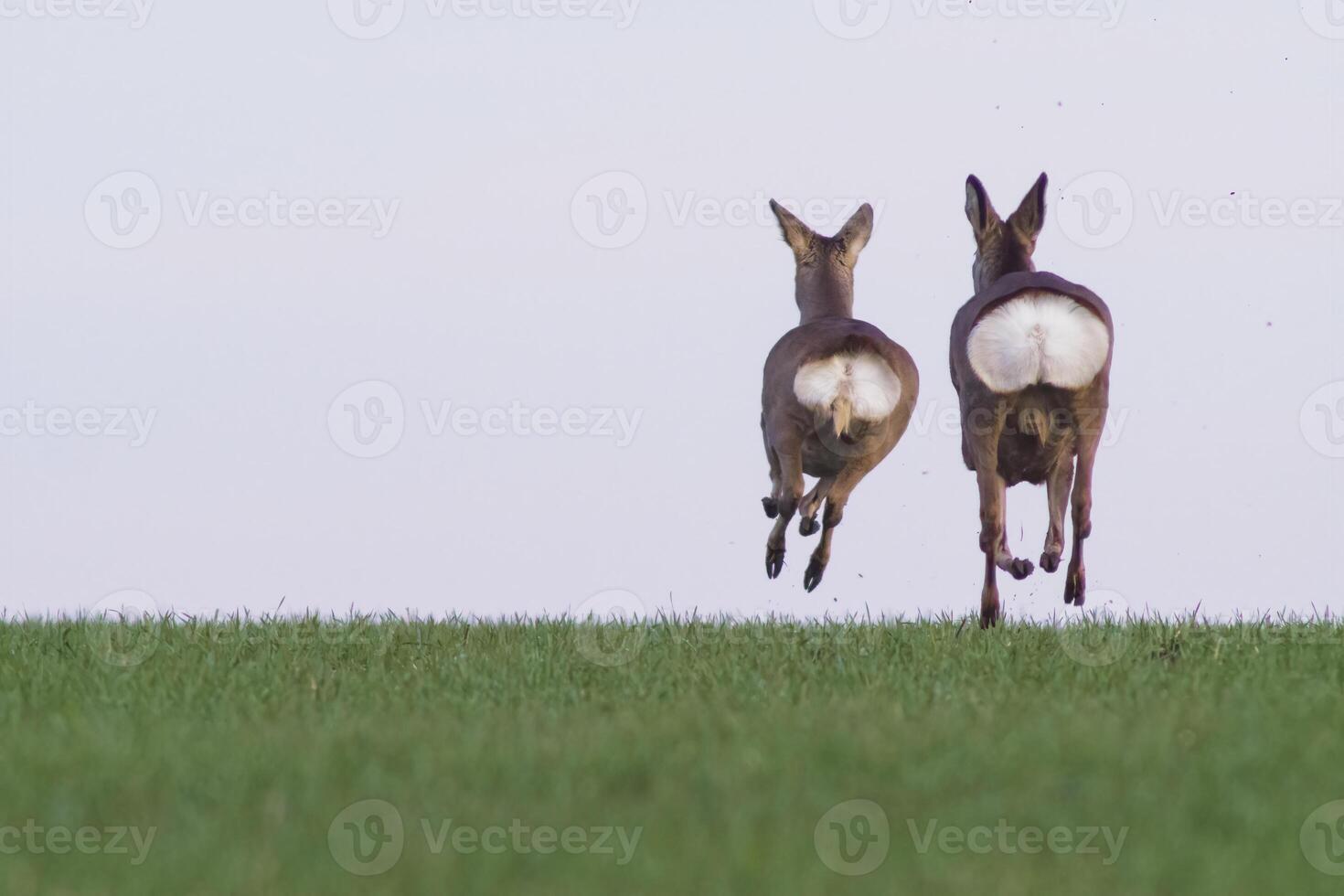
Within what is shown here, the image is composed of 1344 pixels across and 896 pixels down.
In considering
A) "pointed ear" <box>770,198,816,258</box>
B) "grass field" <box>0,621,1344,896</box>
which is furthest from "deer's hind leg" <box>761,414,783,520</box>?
"grass field" <box>0,621,1344,896</box>

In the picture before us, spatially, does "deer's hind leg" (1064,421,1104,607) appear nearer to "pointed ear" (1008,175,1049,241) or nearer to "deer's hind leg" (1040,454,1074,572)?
"deer's hind leg" (1040,454,1074,572)

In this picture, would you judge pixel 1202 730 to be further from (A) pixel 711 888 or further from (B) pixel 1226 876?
(A) pixel 711 888

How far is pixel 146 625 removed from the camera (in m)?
11.4

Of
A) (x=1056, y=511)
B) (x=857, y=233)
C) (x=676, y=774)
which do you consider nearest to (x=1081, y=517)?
(x=1056, y=511)

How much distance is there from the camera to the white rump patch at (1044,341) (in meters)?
11.3

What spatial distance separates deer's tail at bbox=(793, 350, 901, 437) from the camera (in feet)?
41.4

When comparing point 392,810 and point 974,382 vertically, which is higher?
point 974,382

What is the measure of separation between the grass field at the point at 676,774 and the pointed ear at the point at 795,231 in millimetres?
6035

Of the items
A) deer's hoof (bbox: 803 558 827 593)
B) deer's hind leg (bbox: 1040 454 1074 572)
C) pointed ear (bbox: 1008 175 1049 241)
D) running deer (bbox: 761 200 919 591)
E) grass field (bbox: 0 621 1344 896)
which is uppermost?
pointed ear (bbox: 1008 175 1049 241)

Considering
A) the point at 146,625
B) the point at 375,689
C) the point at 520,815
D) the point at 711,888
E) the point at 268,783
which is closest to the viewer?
the point at 711,888

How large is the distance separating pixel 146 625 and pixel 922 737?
654 centimetres

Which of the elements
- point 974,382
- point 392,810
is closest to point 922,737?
point 392,810

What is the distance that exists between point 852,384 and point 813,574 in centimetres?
175

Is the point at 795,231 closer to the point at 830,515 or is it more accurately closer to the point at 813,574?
the point at 830,515
